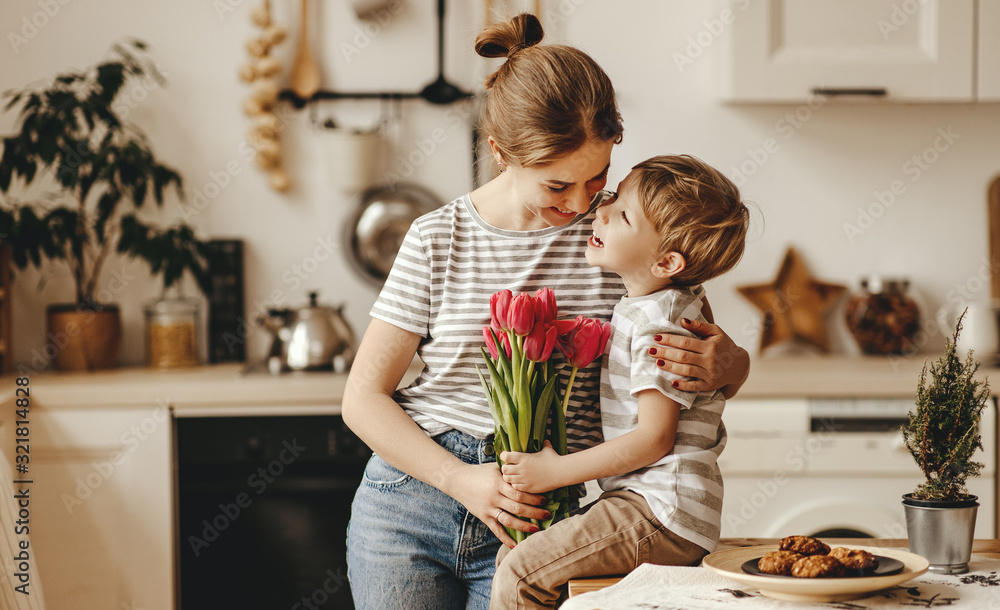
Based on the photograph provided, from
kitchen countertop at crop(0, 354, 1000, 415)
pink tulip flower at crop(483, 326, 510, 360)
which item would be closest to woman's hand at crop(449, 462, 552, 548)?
pink tulip flower at crop(483, 326, 510, 360)

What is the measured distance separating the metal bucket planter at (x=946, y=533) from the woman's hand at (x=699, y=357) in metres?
0.23

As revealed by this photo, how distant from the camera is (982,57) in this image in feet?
7.72

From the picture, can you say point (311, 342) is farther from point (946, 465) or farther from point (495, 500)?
point (946, 465)

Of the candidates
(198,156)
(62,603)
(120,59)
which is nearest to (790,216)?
(198,156)

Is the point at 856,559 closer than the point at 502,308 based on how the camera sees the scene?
Yes

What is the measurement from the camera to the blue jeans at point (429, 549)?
3.47ft

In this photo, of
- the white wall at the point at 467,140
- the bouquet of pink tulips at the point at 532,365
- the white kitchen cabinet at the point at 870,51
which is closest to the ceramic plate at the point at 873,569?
the bouquet of pink tulips at the point at 532,365

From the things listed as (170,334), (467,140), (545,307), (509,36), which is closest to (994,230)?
(467,140)

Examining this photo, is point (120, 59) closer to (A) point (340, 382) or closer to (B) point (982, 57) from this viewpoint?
(A) point (340, 382)

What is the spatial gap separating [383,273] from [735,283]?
1066 mm

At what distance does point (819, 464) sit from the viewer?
2164mm

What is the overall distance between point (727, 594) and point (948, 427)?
298 mm

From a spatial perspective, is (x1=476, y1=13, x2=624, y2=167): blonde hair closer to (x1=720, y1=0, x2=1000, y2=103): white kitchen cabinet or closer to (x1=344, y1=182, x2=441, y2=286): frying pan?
(x1=720, y1=0, x2=1000, y2=103): white kitchen cabinet

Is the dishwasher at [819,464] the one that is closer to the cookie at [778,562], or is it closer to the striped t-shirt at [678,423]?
the striped t-shirt at [678,423]
